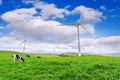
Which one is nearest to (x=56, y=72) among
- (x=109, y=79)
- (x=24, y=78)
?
(x=24, y=78)

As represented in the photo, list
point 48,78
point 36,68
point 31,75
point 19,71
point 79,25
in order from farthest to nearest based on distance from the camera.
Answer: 1. point 79,25
2. point 36,68
3. point 19,71
4. point 31,75
5. point 48,78

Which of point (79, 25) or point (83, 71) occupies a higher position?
point (79, 25)

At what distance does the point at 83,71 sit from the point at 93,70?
1685 millimetres

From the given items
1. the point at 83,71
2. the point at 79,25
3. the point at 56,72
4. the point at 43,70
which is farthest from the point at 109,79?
the point at 79,25

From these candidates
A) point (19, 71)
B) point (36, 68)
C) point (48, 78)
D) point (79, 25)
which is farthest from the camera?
point (79, 25)

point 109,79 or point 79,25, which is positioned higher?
point 79,25

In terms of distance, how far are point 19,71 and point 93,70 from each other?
8.27 metres

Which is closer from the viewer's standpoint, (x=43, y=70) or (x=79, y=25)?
(x=43, y=70)

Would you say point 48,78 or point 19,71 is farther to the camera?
point 19,71

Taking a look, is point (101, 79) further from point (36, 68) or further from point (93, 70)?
point (36, 68)

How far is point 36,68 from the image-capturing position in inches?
1131

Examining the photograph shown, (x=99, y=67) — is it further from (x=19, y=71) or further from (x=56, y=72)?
(x=19, y=71)

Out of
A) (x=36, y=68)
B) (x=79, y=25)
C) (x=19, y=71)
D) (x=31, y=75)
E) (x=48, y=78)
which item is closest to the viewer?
(x=48, y=78)

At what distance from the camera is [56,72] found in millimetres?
26234
